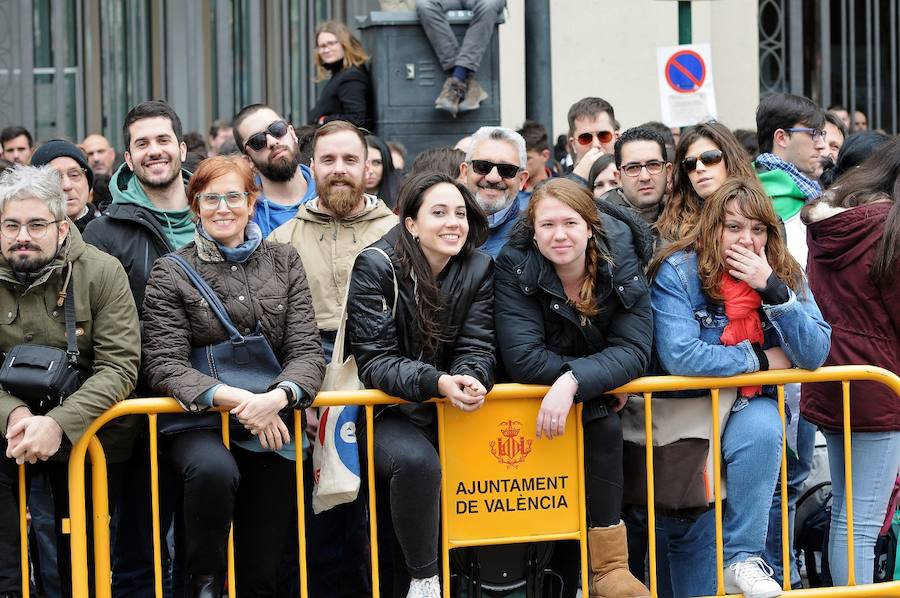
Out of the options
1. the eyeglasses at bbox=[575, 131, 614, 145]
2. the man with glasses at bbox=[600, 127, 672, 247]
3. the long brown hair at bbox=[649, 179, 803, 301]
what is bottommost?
the long brown hair at bbox=[649, 179, 803, 301]

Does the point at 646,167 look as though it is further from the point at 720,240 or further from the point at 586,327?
the point at 586,327

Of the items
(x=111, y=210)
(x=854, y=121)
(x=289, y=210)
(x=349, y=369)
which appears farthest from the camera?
(x=854, y=121)

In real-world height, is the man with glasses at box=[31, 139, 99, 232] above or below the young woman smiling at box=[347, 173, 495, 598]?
above

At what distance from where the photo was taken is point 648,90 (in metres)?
13.5

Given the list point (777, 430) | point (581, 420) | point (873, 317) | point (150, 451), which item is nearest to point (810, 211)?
point (873, 317)

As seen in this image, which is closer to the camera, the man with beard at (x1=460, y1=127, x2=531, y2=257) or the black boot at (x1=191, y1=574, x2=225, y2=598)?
the black boot at (x1=191, y1=574, x2=225, y2=598)

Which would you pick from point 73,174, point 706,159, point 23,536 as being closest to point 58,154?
point 73,174

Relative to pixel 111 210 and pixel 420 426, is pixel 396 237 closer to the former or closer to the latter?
pixel 420 426

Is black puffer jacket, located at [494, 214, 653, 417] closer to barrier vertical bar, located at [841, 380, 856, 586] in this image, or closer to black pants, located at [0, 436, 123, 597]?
barrier vertical bar, located at [841, 380, 856, 586]

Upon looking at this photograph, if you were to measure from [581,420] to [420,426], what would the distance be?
636 mm

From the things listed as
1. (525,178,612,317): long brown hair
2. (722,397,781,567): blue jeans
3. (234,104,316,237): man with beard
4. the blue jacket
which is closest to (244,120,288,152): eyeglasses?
(234,104,316,237): man with beard

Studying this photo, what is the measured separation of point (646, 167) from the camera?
6.15 m

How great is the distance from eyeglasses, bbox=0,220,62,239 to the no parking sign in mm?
6001

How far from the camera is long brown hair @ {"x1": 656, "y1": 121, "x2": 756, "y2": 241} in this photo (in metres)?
5.79
